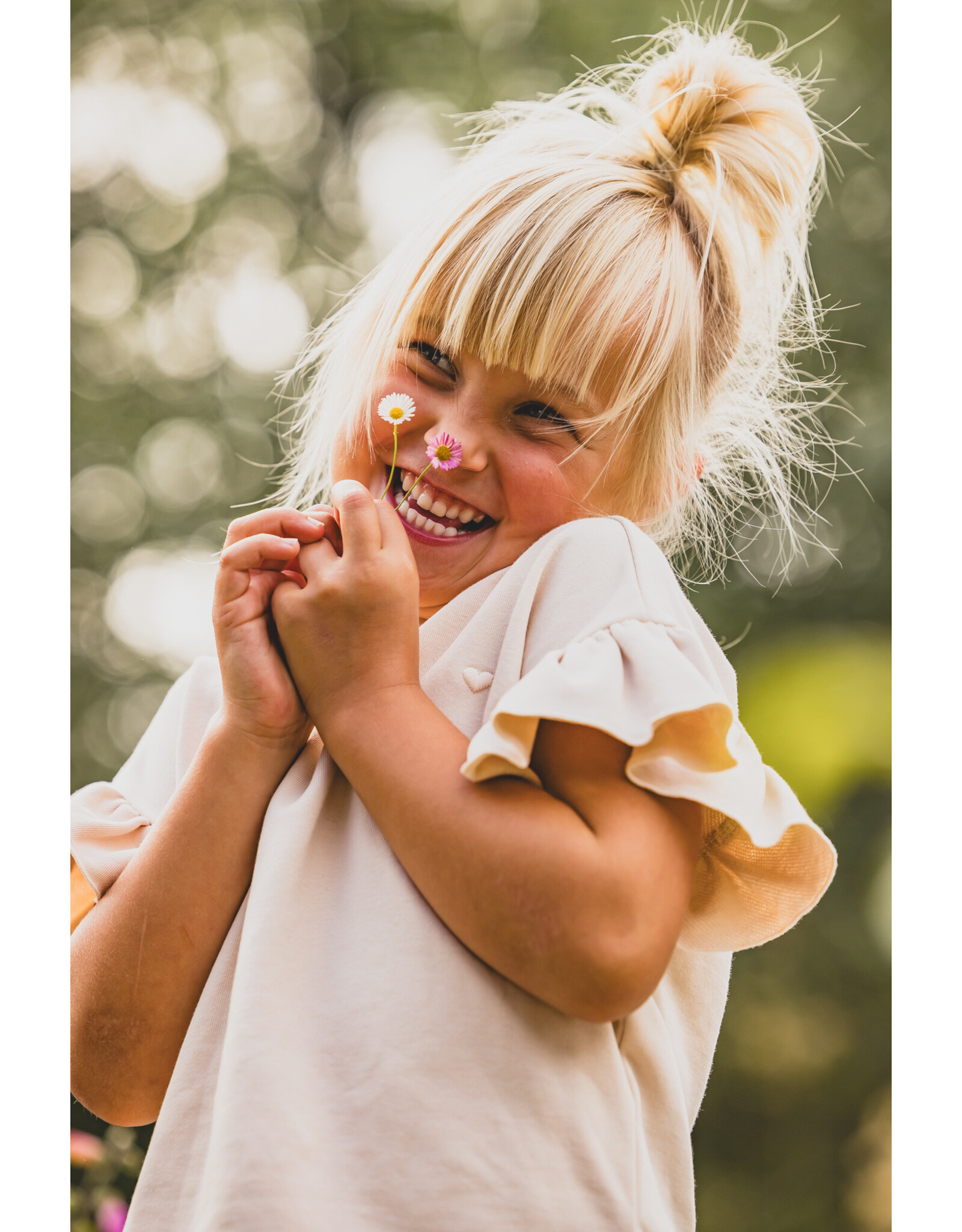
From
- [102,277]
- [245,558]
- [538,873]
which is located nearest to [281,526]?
[245,558]

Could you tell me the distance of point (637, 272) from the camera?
0.63 metres

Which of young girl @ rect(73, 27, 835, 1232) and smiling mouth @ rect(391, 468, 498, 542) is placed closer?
young girl @ rect(73, 27, 835, 1232)

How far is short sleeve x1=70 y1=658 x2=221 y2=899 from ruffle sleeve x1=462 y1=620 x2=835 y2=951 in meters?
0.26

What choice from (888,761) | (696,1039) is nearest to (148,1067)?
(696,1039)

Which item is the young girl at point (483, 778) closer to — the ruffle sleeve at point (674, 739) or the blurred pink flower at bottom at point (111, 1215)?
the ruffle sleeve at point (674, 739)

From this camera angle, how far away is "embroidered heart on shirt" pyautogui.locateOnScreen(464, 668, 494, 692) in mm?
542

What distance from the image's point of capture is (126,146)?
1.20 meters

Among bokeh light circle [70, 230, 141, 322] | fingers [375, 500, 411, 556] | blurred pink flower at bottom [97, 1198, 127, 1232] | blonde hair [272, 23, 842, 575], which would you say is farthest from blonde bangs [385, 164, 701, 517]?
blurred pink flower at bottom [97, 1198, 127, 1232]

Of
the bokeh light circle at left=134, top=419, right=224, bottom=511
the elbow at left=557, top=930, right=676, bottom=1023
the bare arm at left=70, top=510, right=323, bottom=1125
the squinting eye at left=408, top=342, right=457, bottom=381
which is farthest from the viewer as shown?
the bokeh light circle at left=134, top=419, right=224, bottom=511

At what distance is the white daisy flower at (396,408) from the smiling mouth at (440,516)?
4cm

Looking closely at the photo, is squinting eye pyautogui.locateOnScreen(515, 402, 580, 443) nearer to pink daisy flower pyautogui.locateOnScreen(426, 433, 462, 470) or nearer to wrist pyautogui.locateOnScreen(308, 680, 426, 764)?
pink daisy flower pyautogui.locateOnScreen(426, 433, 462, 470)

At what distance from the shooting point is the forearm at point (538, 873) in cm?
44
